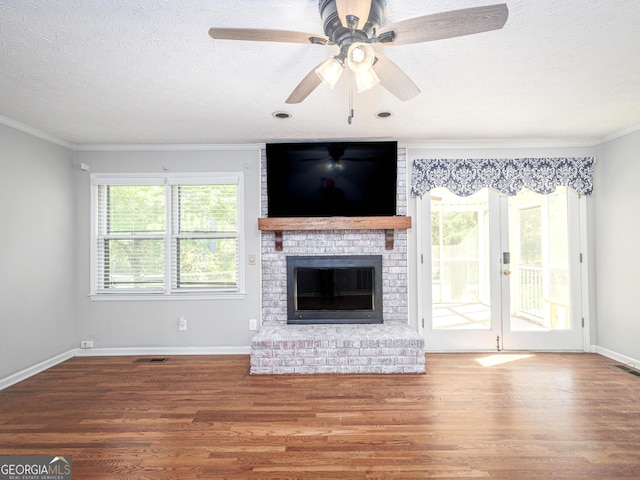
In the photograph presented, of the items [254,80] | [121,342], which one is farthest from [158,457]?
[254,80]

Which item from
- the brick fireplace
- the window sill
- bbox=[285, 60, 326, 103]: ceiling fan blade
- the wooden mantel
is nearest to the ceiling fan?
bbox=[285, 60, 326, 103]: ceiling fan blade

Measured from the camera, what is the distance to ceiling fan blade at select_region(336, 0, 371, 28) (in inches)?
49.6

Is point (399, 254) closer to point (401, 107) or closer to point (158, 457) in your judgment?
point (401, 107)

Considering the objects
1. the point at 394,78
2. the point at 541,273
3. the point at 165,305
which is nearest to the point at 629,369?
the point at 541,273

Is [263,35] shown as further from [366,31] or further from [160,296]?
[160,296]

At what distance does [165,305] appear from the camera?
398 centimetres

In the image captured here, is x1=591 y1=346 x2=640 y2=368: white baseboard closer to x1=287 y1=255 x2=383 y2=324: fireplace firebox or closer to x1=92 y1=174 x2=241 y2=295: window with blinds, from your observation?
x1=287 y1=255 x2=383 y2=324: fireplace firebox

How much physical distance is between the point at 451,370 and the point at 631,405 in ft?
4.56

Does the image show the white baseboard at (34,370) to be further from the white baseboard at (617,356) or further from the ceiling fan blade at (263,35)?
the white baseboard at (617,356)

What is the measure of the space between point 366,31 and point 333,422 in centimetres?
253

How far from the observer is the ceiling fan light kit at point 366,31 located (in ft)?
4.24

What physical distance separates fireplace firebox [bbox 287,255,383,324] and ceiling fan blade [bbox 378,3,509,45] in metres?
2.75

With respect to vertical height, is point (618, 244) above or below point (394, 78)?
below

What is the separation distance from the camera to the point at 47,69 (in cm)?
224
